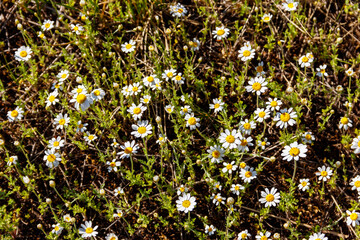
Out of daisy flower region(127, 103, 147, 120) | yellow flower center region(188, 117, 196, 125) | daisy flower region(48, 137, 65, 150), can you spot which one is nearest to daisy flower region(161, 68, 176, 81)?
daisy flower region(127, 103, 147, 120)

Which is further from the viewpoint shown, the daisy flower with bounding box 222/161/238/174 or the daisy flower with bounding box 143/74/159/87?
the daisy flower with bounding box 143/74/159/87

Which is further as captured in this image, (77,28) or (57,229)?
(77,28)

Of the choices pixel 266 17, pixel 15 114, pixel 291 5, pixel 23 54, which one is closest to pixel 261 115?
pixel 266 17

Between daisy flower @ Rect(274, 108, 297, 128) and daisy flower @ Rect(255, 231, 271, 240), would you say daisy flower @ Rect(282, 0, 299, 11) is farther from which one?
daisy flower @ Rect(255, 231, 271, 240)

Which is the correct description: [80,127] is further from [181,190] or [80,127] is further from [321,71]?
[321,71]

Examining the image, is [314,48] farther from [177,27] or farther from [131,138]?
[131,138]

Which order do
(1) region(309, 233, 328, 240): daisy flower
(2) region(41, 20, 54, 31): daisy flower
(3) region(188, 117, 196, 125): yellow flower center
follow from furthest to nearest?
(2) region(41, 20, 54, 31): daisy flower
(3) region(188, 117, 196, 125): yellow flower center
(1) region(309, 233, 328, 240): daisy flower
